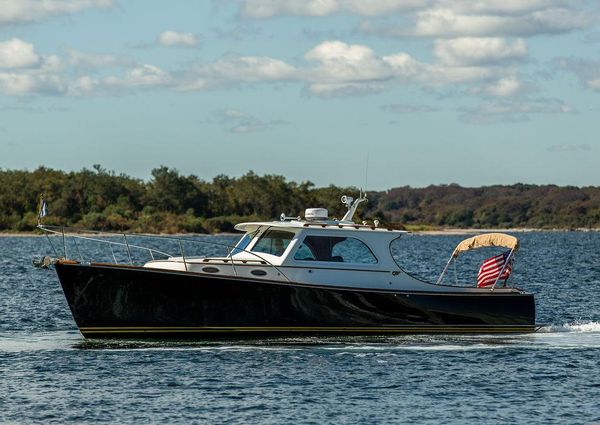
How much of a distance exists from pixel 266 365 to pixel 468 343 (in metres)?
5.43

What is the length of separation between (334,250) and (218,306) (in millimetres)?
2984

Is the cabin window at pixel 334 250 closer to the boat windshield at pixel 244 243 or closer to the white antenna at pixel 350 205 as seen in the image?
the white antenna at pixel 350 205

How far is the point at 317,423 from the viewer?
64.6ft

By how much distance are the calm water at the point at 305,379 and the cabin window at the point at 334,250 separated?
5.91 feet

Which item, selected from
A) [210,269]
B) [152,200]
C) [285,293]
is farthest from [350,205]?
[152,200]

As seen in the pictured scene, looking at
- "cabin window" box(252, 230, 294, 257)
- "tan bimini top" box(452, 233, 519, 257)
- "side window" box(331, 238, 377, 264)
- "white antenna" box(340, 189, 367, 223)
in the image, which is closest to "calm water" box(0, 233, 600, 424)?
"side window" box(331, 238, 377, 264)

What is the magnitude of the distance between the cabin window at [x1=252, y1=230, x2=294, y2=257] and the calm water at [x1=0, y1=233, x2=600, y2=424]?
82.2 inches

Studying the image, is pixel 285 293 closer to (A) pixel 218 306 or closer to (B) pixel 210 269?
(A) pixel 218 306

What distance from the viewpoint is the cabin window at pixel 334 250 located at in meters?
27.5

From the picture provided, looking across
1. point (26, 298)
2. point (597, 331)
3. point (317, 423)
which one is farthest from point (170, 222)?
point (317, 423)

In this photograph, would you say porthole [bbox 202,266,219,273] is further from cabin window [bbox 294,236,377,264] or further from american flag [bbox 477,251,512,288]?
american flag [bbox 477,251,512,288]

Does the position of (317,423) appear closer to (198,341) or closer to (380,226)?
(198,341)

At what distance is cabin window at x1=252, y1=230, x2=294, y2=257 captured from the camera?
90.6 feet

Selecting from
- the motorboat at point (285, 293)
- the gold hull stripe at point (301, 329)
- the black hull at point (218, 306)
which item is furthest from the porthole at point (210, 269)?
the gold hull stripe at point (301, 329)
